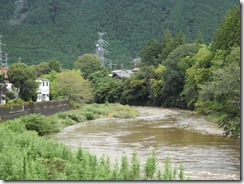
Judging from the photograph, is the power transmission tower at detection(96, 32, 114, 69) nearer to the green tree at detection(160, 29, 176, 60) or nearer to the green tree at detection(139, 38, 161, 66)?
the green tree at detection(139, 38, 161, 66)

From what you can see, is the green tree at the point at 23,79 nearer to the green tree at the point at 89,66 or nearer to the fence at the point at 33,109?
the fence at the point at 33,109

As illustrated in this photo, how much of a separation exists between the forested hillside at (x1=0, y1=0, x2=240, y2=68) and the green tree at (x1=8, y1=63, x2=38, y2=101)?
33.0 metres

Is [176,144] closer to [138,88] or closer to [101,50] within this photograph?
[138,88]

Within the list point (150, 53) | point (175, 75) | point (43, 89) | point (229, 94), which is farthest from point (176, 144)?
point (150, 53)

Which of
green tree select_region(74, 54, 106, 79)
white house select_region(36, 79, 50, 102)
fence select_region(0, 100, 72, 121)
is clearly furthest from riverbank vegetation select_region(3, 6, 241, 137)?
fence select_region(0, 100, 72, 121)

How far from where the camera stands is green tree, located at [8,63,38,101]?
40.4 m

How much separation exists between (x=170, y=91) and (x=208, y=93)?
35.3 metres

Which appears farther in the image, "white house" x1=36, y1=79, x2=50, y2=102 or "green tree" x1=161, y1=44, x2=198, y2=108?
"green tree" x1=161, y1=44, x2=198, y2=108

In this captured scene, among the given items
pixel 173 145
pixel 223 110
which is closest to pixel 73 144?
pixel 173 145

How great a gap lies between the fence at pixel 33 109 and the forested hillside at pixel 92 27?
116 ft

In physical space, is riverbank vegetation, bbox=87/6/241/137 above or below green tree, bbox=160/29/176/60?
below

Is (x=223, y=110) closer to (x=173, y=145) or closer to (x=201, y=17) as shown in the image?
(x=173, y=145)

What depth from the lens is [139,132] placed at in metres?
26.2

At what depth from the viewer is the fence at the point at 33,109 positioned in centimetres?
2666
